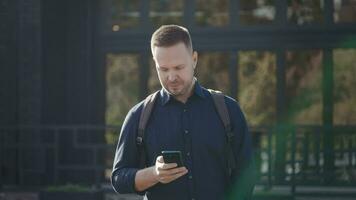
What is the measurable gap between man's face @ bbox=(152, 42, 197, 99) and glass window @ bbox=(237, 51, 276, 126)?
946 cm

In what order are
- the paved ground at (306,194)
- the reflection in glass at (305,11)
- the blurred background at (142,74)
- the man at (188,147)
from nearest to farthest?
the man at (188,147)
the paved ground at (306,194)
the blurred background at (142,74)
the reflection in glass at (305,11)

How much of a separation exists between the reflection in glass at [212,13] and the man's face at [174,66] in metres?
9.63

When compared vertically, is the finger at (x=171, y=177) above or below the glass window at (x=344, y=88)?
above

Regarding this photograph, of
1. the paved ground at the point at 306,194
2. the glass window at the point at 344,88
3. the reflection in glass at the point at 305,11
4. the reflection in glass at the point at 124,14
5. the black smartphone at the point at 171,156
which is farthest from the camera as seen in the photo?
the reflection in glass at the point at 124,14

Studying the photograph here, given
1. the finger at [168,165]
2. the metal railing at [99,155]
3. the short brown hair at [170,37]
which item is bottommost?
the metal railing at [99,155]

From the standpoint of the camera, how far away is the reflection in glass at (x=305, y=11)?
43.1 ft

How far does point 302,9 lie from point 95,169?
387 cm

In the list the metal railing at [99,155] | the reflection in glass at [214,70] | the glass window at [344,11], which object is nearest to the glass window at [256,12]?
the reflection in glass at [214,70]

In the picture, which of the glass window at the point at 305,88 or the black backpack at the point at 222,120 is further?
the glass window at the point at 305,88

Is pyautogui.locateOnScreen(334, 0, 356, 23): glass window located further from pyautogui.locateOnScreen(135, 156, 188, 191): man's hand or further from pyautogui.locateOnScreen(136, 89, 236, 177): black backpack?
pyautogui.locateOnScreen(135, 156, 188, 191): man's hand

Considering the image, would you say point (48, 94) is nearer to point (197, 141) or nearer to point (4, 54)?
point (4, 54)

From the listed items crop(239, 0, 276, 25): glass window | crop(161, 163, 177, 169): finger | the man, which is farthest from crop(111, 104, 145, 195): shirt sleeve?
crop(239, 0, 276, 25): glass window

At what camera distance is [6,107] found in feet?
43.3

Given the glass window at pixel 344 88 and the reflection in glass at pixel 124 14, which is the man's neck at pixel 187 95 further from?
the reflection in glass at pixel 124 14
